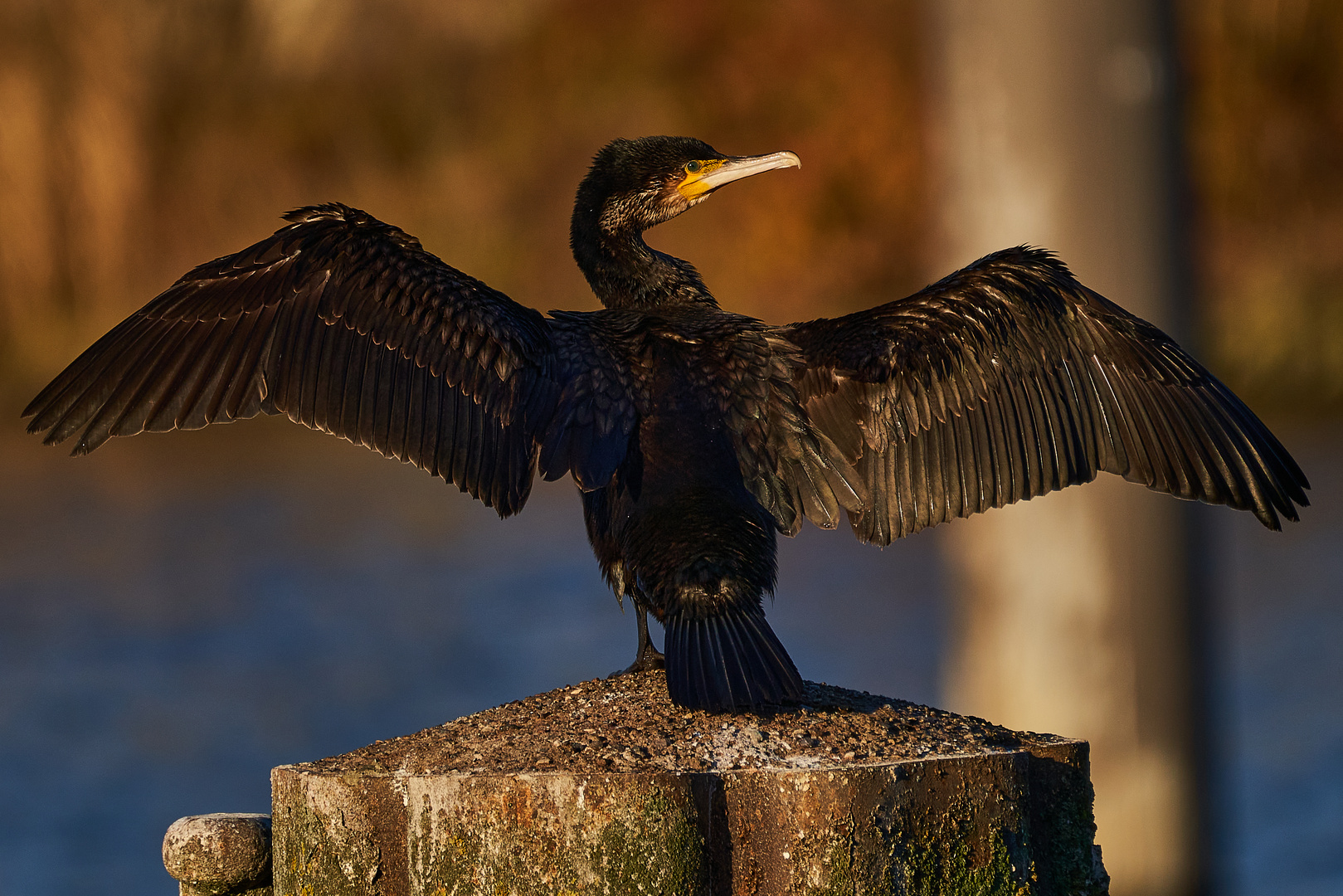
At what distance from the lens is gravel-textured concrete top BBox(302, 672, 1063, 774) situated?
2.80 m

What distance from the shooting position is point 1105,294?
5785mm

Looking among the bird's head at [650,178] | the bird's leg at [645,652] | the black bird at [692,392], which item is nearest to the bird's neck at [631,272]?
the bird's head at [650,178]

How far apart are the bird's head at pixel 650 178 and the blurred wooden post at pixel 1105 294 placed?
1.57 metres

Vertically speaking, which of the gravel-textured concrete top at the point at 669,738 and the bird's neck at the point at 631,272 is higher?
the bird's neck at the point at 631,272

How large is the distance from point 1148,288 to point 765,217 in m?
8.63

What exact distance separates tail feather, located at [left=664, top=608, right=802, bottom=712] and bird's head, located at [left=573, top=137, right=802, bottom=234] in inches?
64.4

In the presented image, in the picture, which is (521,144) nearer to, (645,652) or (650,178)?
(650,178)

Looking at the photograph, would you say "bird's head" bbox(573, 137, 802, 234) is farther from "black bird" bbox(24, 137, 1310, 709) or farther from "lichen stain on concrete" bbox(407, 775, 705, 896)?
"lichen stain on concrete" bbox(407, 775, 705, 896)

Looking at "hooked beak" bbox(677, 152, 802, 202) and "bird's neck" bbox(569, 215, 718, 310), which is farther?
"hooked beak" bbox(677, 152, 802, 202)

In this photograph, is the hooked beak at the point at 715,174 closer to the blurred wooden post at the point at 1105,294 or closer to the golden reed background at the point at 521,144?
the blurred wooden post at the point at 1105,294

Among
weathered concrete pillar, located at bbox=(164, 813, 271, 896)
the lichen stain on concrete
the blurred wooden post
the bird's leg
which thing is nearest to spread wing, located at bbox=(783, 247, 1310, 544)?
the bird's leg

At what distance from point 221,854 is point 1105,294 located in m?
3.79

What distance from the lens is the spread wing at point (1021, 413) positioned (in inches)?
152

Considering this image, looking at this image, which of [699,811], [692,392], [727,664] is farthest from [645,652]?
[699,811]
